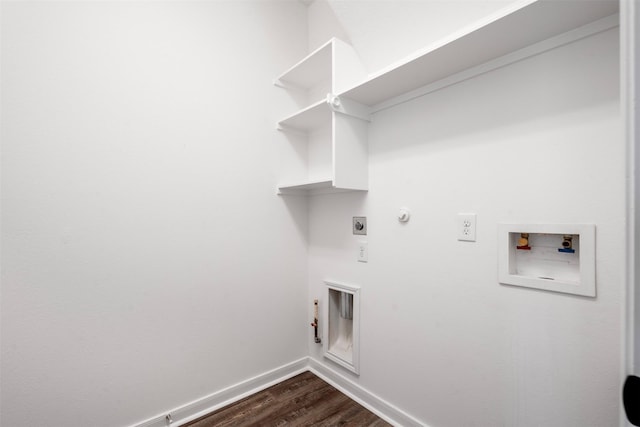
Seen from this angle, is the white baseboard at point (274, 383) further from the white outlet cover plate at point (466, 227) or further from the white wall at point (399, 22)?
the white wall at point (399, 22)

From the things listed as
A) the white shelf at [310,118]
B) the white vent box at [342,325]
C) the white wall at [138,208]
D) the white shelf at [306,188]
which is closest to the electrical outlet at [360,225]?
the white shelf at [306,188]

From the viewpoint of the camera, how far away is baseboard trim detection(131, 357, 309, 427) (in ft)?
5.32

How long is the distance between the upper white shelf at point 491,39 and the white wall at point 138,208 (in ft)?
3.12

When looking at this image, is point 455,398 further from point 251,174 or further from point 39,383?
point 39,383

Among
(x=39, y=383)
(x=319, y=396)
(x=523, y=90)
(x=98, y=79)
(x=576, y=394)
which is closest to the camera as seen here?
(x=576, y=394)

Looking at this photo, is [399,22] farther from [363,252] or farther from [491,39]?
[363,252]

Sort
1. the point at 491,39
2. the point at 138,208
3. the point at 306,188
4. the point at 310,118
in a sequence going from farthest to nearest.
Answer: the point at 306,188, the point at 310,118, the point at 138,208, the point at 491,39

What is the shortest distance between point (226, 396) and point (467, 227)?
68.6 inches

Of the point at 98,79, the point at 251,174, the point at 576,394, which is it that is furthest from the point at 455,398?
the point at 98,79

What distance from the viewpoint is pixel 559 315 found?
1.09 m

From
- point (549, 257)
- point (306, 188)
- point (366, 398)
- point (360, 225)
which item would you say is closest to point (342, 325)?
point (366, 398)

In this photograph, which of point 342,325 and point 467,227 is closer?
point 467,227

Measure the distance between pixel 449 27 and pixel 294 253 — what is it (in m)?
1.63

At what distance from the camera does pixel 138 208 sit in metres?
1.53
